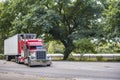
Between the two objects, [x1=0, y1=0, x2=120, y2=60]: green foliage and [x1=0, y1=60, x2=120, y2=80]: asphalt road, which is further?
[x1=0, y1=0, x2=120, y2=60]: green foliage

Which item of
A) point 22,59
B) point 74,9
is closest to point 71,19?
point 74,9

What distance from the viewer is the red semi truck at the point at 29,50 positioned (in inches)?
1390

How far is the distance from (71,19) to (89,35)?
5018 millimetres

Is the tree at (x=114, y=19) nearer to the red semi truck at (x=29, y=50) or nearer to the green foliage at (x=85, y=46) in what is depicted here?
the green foliage at (x=85, y=46)

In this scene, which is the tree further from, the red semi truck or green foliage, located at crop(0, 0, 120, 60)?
the red semi truck

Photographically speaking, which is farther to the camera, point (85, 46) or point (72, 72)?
point (85, 46)

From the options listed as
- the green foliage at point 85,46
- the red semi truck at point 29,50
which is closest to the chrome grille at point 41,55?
the red semi truck at point 29,50

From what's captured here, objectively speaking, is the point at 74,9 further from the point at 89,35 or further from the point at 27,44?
the point at 27,44

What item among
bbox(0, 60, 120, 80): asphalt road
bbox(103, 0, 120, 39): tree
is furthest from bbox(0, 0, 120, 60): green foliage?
bbox(0, 60, 120, 80): asphalt road

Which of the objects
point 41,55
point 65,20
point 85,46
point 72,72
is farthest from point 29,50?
point 65,20

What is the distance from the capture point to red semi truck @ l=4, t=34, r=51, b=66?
35.3 m

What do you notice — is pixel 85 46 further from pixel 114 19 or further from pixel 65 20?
pixel 114 19

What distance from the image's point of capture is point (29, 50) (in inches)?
1460

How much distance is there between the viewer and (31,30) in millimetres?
55750
